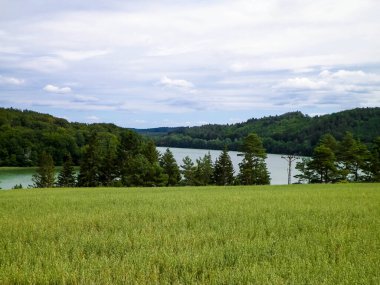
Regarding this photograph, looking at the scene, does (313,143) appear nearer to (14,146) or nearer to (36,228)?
(14,146)

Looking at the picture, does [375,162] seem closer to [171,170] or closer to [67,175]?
[171,170]

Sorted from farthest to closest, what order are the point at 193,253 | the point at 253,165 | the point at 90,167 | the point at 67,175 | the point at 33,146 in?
1. the point at 33,146
2. the point at 67,175
3. the point at 90,167
4. the point at 253,165
5. the point at 193,253

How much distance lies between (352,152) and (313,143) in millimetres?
133027

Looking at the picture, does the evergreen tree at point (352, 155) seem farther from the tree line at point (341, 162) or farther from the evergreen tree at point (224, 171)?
the evergreen tree at point (224, 171)

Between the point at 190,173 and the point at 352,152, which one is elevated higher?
the point at 352,152

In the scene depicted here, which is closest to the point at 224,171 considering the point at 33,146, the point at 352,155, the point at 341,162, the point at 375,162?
the point at 341,162

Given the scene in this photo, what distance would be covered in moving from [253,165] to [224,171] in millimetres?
7299

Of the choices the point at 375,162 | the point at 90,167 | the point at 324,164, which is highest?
the point at 375,162

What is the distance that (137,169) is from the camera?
64500mm

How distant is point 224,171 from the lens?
71188 millimetres

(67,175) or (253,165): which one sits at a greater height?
(253,165)

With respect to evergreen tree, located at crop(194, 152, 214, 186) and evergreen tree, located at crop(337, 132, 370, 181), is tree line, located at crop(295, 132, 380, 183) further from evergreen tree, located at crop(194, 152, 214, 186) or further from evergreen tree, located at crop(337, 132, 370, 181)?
evergreen tree, located at crop(194, 152, 214, 186)

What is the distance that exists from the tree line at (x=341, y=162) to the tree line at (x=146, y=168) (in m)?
8.47

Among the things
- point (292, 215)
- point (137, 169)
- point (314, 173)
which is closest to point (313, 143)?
point (314, 173)
